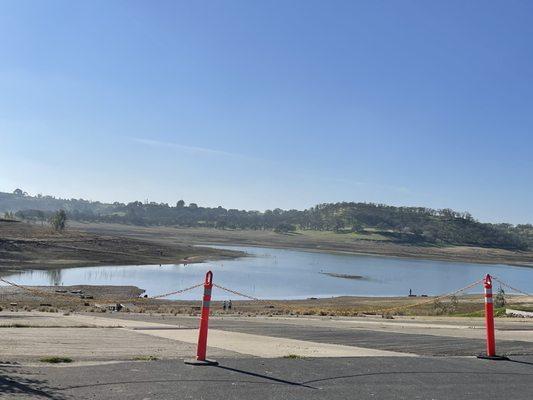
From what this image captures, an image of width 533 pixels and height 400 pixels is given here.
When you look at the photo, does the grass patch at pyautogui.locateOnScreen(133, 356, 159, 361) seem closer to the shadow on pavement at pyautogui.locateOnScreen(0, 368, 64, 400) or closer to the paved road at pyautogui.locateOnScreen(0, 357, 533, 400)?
the paved road at pyautogui.locateOnScreen(0, 357, 533, 400)

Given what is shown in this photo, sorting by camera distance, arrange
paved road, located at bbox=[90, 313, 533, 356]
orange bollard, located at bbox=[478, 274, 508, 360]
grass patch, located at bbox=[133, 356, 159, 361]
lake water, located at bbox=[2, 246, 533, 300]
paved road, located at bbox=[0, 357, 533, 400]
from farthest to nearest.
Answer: lake water, located at bbox=[2, 246, 533, 300] < paved road, located at bbox=[90, 313, 533, 356] < orange bollard, located at bbox=[478, 274, 508, 360] < grass patch, located at bbox=[133, 356, 159, 361] < paved road, located at bbox=[0, 357, 533, 400]

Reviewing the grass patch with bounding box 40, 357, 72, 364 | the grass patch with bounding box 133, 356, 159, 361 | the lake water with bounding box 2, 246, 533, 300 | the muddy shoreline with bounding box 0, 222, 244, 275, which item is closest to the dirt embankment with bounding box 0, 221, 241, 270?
the muddy shoreline with bounding box 0, 222, 244, 275

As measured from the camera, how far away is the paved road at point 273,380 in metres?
6.46

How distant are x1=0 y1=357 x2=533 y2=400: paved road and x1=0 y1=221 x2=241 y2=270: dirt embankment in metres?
68.2

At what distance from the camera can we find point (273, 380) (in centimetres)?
745

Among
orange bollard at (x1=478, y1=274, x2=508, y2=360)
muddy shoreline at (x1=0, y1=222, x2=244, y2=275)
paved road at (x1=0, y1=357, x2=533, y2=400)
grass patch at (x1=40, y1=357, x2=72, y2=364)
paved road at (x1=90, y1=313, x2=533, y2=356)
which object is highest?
orange bollard at (x1=478, y1=274, x2=508, y2=360)

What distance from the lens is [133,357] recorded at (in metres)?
8.73

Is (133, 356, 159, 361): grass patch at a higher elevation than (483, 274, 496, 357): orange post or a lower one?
lower

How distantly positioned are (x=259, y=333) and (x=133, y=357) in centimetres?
534

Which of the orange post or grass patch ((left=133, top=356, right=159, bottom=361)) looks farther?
the orange post

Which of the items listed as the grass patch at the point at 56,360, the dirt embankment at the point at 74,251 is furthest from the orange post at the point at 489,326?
the dirt embankment at the point at 74,251

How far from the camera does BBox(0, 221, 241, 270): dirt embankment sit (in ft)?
261

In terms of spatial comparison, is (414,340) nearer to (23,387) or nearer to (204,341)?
(204,341)

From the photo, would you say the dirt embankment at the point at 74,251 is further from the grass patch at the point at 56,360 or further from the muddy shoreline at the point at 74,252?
the grass patch at the point at 56,360
